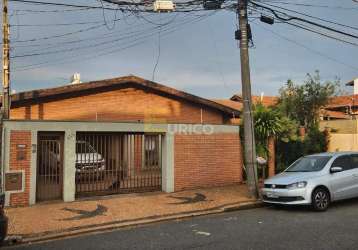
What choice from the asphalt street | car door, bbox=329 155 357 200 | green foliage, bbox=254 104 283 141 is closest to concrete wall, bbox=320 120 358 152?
green foliage, bbox=254 104 283 141

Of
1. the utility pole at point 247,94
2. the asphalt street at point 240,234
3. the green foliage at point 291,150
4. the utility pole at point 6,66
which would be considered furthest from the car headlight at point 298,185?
the utility pole at point 6,66

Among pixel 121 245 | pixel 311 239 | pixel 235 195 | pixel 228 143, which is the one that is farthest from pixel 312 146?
pixel 121 245

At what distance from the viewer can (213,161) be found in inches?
602

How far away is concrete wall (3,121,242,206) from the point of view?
39.9 feet

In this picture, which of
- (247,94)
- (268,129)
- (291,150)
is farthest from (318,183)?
(291,150)

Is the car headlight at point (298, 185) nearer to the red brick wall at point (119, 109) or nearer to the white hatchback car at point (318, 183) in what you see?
the white hatchback car at point (318, 183)

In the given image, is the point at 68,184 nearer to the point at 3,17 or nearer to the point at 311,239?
the point at 3,17

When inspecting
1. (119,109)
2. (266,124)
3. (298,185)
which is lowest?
(298,185)

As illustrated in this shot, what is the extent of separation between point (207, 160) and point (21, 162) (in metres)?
6.10

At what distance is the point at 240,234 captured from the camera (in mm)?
8500

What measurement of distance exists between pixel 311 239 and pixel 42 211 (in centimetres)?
675

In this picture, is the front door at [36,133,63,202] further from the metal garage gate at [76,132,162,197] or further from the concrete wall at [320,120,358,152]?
the concrete wall at [320,120,358,152]

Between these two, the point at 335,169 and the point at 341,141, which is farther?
the point at 341,141

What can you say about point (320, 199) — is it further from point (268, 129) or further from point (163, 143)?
point (268, 129)
